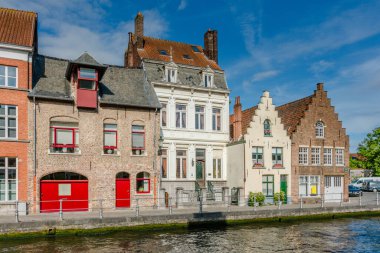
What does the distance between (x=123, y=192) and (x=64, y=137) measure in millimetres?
5744

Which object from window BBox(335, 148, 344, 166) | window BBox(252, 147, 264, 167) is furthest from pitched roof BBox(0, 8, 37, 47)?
window BBox(335, 148, 344, 166)

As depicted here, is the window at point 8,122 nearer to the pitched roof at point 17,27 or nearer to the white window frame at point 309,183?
the pitched roof at point 17,27

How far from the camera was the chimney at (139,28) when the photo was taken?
108 ft

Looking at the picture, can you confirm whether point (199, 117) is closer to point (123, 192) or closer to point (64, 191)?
point (123, 192)

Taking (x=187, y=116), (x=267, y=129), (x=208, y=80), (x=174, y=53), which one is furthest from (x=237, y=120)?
(x=174, y=53)

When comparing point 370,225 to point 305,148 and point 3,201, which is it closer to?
point 305,148

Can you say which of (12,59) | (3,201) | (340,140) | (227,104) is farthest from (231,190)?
(12,59)

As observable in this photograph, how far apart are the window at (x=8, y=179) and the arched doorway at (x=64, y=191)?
1.67m

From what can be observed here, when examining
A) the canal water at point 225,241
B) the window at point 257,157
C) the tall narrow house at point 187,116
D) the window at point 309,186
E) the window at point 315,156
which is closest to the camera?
the canal water at point 225,241

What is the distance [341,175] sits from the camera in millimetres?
35219

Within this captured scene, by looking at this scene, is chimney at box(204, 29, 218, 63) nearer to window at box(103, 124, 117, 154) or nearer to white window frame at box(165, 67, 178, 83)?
white window frame at box(165, 67, 178, 83)

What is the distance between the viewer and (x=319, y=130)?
114 feet

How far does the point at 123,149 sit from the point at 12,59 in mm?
9470

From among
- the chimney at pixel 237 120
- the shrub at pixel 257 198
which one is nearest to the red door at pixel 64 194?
the shrub at pixel 257 198
